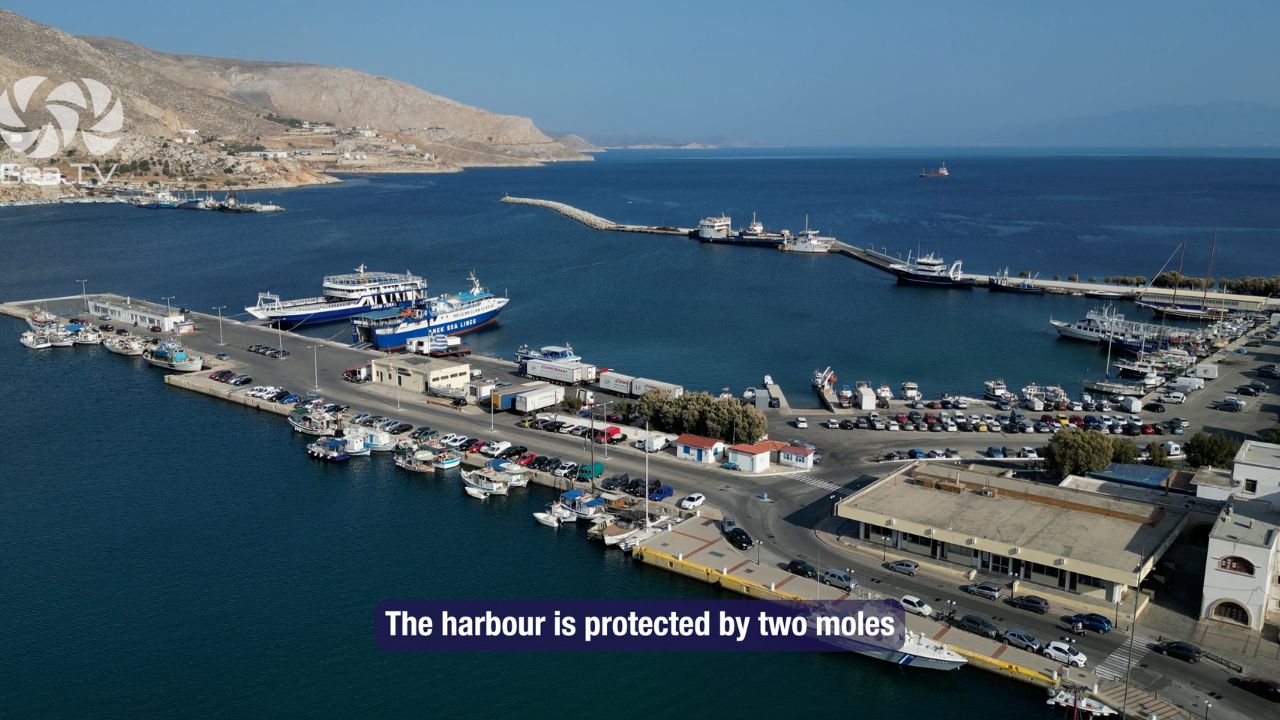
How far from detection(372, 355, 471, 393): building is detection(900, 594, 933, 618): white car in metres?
21.7

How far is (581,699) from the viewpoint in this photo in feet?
60.0

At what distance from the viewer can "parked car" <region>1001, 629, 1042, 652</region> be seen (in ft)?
60.0

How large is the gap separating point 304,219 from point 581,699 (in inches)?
4285

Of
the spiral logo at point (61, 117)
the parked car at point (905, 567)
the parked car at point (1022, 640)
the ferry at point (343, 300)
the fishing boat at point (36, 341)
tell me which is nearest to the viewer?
the parked car at point (1022, 640)

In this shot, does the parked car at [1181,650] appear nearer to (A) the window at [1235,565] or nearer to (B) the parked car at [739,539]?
(A) the window at [1235,565]

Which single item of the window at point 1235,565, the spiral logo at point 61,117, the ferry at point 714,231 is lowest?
the window at point 1235,565

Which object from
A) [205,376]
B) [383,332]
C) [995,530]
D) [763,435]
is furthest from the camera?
[383,332]

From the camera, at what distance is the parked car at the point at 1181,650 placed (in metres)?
17.8

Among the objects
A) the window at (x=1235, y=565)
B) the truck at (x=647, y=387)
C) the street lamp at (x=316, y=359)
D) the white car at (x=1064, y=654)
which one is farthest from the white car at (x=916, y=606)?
the street lamp at (x=316, y=359)

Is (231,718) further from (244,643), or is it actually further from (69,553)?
(69,553)

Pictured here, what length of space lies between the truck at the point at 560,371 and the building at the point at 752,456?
1116 cm

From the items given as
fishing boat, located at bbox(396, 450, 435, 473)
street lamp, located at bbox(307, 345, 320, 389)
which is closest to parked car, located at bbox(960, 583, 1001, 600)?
fishing boat, located at bbox(396, 450, 435, 473)

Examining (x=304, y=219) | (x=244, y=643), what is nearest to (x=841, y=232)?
(x=304, y=219)

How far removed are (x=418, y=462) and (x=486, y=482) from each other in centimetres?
325
